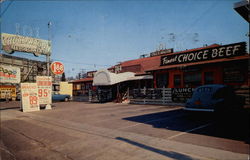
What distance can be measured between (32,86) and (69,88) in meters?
24.4

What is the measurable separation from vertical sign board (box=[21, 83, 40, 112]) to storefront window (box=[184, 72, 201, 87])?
49.2 feet

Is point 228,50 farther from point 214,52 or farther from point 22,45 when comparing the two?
point 22,45

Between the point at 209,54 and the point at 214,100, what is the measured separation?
28.5 feet

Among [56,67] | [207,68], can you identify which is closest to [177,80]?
[207,68]

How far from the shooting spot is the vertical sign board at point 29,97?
15.2 metres

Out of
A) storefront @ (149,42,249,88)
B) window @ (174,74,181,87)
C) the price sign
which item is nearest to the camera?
storefront @ (149,42,249,88)

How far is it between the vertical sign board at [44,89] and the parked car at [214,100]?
14160 mm

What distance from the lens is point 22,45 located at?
2672cm

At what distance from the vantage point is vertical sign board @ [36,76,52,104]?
54.0 feet

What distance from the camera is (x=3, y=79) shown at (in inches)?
881

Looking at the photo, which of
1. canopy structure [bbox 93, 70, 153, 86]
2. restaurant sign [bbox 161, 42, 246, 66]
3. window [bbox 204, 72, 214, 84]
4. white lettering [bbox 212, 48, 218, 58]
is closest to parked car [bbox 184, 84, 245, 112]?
window [bbox 204, 72, 214, 84]

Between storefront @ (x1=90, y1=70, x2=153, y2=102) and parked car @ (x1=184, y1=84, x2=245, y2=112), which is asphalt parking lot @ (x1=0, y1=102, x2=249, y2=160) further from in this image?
storefront @ (x1=90, y1=70, x2=153, y2=102)

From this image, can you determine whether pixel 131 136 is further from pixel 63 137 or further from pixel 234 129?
pixel 234 129

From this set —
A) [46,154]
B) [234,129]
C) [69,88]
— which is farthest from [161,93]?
[69,88]
